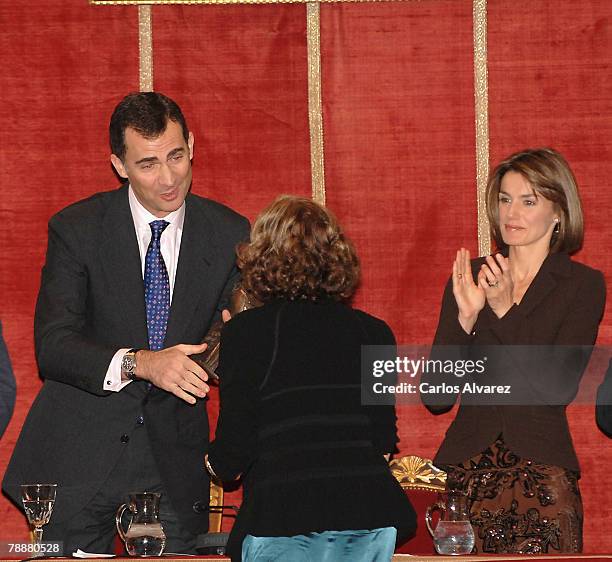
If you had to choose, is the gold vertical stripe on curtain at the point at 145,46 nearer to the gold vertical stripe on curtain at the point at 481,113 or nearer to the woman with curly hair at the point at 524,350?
the gold vertical stripe on curtain at the point at 481,113

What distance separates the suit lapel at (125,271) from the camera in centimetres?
332

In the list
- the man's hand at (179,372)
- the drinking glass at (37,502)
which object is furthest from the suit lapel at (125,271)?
the drinking glass at (37,502)

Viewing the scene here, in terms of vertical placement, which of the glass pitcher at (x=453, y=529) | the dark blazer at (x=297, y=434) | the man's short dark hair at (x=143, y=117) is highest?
the man's short dark hair at (x=143, y=117)

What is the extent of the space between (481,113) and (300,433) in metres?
2.06

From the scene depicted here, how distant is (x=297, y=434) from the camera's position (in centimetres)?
238

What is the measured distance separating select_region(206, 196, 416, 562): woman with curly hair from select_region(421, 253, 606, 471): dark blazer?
935 millimetres

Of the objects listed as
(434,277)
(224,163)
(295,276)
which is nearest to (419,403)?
(434,277)

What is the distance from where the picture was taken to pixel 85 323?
3.37m

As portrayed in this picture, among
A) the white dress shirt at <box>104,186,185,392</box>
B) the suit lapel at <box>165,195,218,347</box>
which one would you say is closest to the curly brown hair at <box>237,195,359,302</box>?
the suit lapel at <box>165,195,218,347</box>

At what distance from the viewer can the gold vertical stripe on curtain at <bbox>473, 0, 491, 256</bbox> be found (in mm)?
4098

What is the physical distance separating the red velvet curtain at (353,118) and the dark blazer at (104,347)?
79 centimetres

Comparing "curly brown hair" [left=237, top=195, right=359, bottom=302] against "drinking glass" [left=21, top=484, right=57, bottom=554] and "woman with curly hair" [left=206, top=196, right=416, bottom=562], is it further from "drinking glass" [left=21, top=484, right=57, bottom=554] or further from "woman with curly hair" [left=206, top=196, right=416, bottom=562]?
"drinking glass" [left=21, top=484, right=57, bottom=554]

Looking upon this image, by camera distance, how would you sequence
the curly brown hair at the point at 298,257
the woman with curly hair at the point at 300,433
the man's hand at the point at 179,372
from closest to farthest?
1. the woman with curly hair at the point at 300,433
2. the curly brown hair at the point at 298,257
3. the man's hand at the point at 179,372

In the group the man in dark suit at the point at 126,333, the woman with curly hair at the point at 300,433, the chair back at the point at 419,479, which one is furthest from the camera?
the chair back at the point at 419,479
